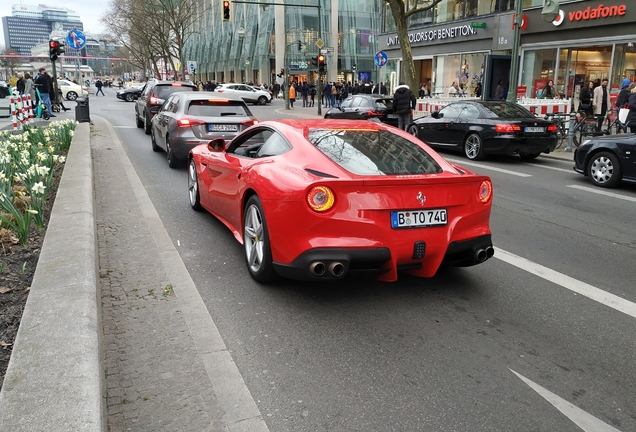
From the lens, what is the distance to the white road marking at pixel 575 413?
9.25ft

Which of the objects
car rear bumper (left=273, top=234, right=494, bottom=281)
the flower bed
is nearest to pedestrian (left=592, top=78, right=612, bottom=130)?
car rear bumper (left=273, top=234, right=494, bottom=281)

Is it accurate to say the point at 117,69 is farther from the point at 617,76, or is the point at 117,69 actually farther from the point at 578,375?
the point at 578,375

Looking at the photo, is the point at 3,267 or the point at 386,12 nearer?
the point at 3,267

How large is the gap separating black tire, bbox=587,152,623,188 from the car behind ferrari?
20.0ft

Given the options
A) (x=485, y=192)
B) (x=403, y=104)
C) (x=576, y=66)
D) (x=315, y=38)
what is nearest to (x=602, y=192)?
(x=485, y=192)

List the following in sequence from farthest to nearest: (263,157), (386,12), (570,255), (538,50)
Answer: (386,12) → (538,50) → (570,255) → (263,157)

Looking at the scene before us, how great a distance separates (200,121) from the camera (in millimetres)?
10602

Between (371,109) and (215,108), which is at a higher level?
(215,108)

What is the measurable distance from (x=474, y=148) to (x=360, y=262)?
32.9ft

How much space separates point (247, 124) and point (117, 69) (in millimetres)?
177493

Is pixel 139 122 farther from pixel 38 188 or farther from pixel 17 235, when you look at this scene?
pixel 17 235

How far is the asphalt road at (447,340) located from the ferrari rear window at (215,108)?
5103mm

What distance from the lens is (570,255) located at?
18.6ft

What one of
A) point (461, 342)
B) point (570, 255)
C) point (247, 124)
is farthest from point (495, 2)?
point (461, 342)
